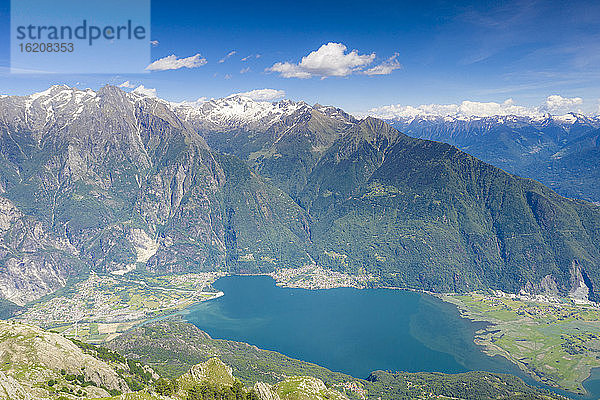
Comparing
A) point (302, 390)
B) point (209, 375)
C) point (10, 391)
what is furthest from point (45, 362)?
point (302, 390)

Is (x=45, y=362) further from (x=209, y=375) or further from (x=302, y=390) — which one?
(x=302, y=390)

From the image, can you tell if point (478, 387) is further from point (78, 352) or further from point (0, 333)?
point (0, 333)

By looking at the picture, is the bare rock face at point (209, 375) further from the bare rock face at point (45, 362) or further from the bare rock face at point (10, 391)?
the bare rock face at point (10, 391)

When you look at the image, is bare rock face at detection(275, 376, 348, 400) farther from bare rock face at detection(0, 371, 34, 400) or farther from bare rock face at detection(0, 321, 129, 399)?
bare rock face at detection(0, 371, 34, 400)

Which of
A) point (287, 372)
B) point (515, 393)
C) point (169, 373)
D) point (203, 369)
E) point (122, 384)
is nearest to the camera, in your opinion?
point (203, 369)

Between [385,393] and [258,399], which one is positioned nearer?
[258,399]

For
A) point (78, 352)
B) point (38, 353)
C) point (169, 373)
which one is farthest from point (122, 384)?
point (169, 373)

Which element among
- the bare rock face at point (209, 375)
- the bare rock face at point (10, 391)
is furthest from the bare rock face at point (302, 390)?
the bare rock face at point (10, 391)

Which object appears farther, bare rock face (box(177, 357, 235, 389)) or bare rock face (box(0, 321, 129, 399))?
bare rock face (box(177, 357, 235, 389))

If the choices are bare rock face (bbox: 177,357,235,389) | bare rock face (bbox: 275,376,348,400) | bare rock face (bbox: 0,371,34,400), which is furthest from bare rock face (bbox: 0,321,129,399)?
bare rock face (bbox: 275,376,348,400)

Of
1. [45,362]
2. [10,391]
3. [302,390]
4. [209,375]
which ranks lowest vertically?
[302,390]

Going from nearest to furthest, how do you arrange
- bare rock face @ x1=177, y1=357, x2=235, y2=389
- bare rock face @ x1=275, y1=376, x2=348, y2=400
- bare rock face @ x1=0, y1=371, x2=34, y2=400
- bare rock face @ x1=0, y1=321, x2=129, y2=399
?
bare rock face @ x1=0, y1=371, x2=34, y2=400 → bare rock face @ x1=0, y1=321, x2=129, y2=399 → bare rock face @ x1=177, y1=357, x2=235, y2=389 → bare rock face @ x1=275, y1=376, x2=348, y2=400
